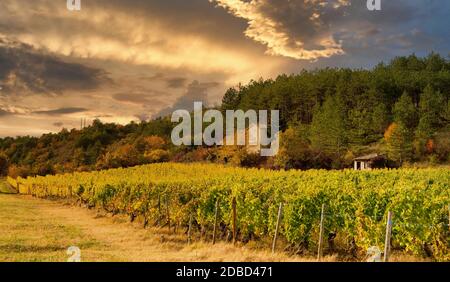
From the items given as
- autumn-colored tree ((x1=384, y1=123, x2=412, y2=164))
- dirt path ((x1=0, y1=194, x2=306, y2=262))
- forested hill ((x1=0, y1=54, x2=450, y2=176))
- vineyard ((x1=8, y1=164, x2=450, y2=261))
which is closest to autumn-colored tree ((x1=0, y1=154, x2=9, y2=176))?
forested hill ((x1=0, y1=54, x2=450, y2=176))

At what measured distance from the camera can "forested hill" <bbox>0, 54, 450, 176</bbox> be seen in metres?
80.4

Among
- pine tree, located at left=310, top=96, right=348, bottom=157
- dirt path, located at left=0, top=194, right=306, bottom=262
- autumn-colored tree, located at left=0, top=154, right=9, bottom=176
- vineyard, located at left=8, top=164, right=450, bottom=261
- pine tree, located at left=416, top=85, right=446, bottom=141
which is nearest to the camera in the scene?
vineyard, located at left=8, top=164, right=450, bottom=261

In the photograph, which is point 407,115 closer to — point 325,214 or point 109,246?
point 325,214

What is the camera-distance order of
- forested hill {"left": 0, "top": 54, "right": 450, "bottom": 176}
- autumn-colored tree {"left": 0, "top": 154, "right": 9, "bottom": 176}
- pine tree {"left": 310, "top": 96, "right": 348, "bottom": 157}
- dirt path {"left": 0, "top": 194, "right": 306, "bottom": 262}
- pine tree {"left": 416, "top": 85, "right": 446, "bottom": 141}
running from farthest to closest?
1. autumn-colored tree {"left": 0, "top": 154, "right": 9, "bottom": 176}
2. pine tree {"left": 416, "top": 85, "right": 446, "bottom": 141}
3. pine tree {"left": 310, "top": 96, "right": 348, "bottom": 157}
4. forested hill {"left": 0, "top": 54, "right": 450, "bottom": 176}
5. dirt path {"left": 0, "top": 194, "right": 306, "bottom": 262}

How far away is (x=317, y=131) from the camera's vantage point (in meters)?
94.6

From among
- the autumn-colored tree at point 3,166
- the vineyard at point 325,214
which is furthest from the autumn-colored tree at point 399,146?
the autumn-colored tree at point 3,166

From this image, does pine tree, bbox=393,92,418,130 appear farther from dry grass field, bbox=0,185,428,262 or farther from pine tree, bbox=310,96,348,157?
dry grass field, bbox=0,185,428,262

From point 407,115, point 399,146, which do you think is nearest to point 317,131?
point 399,146

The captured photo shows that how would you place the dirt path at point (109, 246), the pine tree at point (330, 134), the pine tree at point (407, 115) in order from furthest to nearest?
the pine tree at point (407, 115) → the pine tree at point (330, 134) → the dirt path at point (109, 246)

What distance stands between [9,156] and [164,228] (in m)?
130

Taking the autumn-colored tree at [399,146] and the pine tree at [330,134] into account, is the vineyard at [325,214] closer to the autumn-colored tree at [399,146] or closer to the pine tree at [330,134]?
the autumn-colored tree at [399,146]

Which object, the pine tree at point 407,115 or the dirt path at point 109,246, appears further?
the pine tree at point 407,115

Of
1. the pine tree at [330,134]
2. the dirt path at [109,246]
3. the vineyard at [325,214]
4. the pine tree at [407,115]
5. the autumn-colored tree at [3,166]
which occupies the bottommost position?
the autumn-colored tree at [3,166]

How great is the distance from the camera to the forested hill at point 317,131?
80438 millimetres
